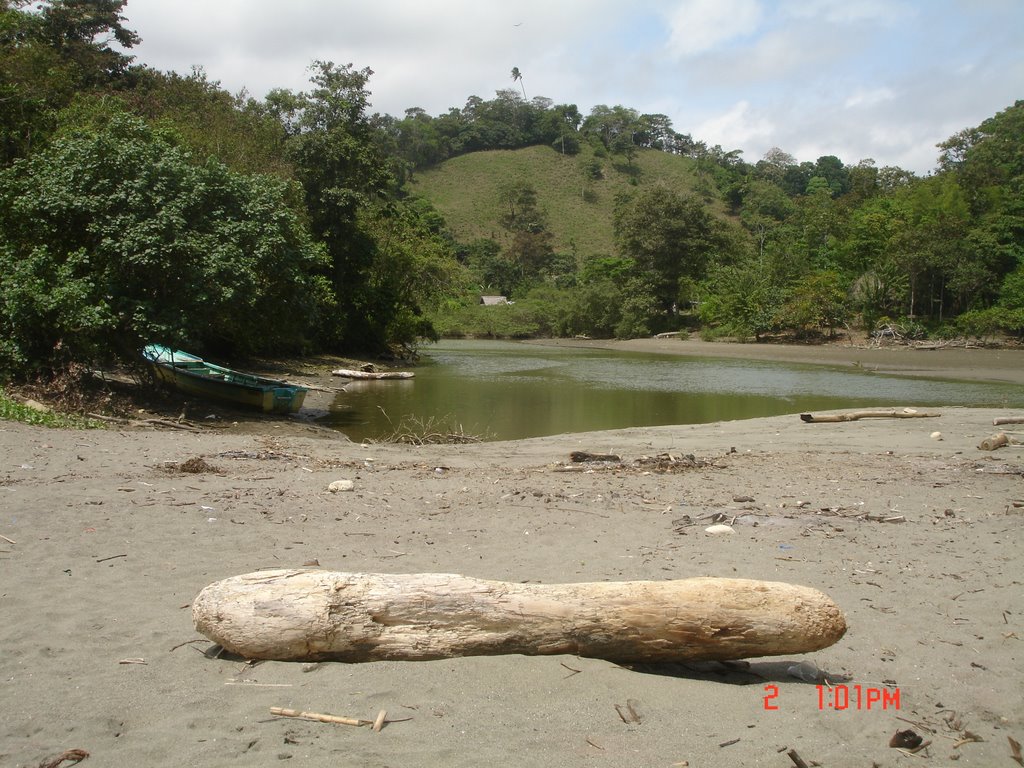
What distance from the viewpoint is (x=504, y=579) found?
18.9 ft

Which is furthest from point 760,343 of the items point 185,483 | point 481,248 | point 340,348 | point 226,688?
point 226,688

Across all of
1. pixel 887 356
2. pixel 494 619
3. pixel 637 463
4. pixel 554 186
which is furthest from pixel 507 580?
pixel 554 186

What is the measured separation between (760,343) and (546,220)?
176 ft

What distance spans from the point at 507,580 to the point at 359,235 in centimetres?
3016

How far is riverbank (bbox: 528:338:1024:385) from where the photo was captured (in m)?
34.8

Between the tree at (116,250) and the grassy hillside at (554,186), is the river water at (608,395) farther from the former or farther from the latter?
the grassy hillside at (554,186)

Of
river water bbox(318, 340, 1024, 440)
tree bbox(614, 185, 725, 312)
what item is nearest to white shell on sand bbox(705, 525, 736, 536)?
river water bbox(318, 340, 1024, 440)

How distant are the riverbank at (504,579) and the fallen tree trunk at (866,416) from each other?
4.96 meters

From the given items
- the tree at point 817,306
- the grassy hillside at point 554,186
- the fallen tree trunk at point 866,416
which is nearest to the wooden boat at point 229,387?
the fallen tree trunk at point 866,416

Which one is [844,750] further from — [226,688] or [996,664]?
[226,688]

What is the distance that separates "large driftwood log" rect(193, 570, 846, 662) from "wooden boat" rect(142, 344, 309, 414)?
14.6 metres

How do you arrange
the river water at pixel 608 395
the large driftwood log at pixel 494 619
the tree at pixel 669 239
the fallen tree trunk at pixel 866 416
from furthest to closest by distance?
the tree at pixel 669 239
the river water at pixel 608 395
the fallen tree trunk at pixel 866 416
the large driftwood log at pixel 494 619

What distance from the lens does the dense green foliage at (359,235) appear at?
1545 cm

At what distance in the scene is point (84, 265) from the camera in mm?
15523
